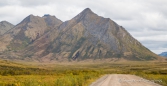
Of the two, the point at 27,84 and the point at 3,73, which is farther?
the point at 3,73

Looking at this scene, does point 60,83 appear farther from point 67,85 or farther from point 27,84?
point 27,84

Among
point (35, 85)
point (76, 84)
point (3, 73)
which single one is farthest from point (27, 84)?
point (3, 73)

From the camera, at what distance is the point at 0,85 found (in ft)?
112

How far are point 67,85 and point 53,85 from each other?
115 inches

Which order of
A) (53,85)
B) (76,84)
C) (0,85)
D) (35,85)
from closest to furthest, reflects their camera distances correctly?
(35,85) < (0,85) < (53,85) < (76,84)

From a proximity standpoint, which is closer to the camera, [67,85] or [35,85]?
[35,85]

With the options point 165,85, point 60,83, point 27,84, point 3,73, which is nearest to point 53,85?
point 60,83

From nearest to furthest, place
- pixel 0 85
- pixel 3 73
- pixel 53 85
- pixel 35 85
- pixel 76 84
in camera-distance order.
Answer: pixel 35 85
pixel 0 85
pixel 53 85
pixel 76 84
pixel 3 73

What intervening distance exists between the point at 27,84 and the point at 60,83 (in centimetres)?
635

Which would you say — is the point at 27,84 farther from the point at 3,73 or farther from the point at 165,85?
the point at 3,73

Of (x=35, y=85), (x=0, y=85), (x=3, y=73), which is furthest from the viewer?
(x=3, y=73)

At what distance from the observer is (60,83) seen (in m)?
36.7

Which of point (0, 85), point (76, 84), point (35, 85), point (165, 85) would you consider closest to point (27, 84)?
point (35, 85)

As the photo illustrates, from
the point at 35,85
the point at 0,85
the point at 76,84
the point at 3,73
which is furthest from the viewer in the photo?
the point at 3,73
